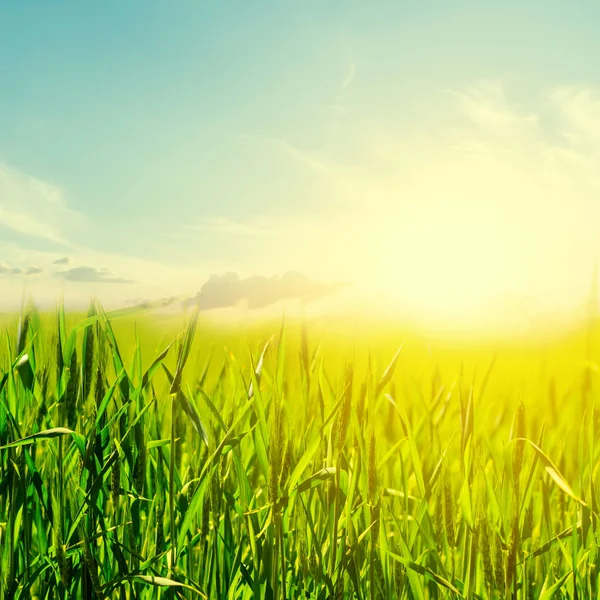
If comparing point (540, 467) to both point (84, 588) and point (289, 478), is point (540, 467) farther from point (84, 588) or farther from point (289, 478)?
point (84, 588)

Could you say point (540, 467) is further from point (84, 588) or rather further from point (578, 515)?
point (84, 588)

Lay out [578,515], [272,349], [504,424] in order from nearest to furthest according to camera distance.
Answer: [578,515] < [272,349] < [504,424]

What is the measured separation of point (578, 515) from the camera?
49.2 inches

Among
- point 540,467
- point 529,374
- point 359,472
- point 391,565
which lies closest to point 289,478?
point 359,472

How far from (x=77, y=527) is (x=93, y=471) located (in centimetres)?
13

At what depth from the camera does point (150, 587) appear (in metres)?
1.18

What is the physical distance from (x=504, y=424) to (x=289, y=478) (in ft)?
3.76

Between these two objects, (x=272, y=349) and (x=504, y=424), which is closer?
(x=272, y=349)

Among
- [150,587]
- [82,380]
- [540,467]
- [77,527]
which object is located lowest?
[150,587]

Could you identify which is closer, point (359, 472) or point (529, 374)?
point (359, 472)

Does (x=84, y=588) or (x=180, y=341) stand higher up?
(x=180, y=341)

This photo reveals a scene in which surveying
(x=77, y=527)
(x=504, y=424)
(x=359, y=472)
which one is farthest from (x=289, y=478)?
(x=504, y=424)

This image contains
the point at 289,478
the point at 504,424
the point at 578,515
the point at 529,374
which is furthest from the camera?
the point at 529,374

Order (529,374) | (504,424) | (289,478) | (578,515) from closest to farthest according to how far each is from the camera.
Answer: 1. (289,478)
2. (578,515)
3. (504,424)
4. (529,374)
